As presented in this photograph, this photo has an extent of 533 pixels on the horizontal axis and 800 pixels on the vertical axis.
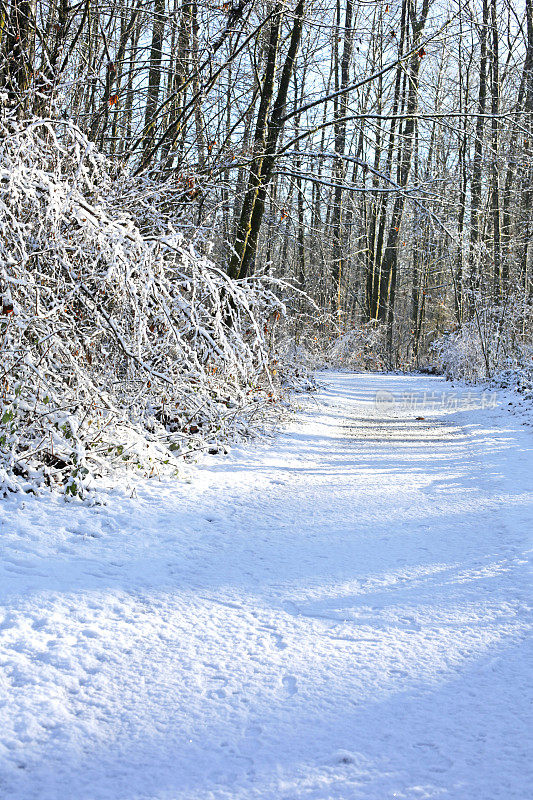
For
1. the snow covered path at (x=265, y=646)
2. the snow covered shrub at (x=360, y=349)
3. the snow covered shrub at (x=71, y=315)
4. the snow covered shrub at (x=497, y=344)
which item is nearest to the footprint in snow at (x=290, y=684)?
the snow covered path at (x=265, y=646)

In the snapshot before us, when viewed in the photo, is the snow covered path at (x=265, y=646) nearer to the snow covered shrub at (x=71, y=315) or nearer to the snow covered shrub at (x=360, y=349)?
the snow covered shrub at (x=71, y=315)

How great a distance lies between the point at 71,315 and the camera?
4305 mm

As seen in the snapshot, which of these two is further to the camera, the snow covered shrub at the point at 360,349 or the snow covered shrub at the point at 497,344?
the snow covered shrub at the point at 360,349

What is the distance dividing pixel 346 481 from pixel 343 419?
417 centimetres

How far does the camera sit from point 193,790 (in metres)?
1.72

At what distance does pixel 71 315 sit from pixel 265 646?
274 cm

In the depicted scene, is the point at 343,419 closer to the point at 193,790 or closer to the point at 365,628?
the point at 365,628

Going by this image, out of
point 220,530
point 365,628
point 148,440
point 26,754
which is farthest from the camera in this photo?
point 148,440

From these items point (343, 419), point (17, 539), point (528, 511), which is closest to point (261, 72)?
point (343, 419)

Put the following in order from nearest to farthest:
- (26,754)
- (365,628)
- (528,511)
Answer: (26,754) → (365,628) → (528,511)

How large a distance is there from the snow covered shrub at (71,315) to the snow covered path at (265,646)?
0.38 m

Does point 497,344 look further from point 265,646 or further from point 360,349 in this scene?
point 265,646

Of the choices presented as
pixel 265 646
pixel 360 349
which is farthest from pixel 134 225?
pixel 360 349

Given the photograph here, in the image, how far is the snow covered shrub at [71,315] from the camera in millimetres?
3867
